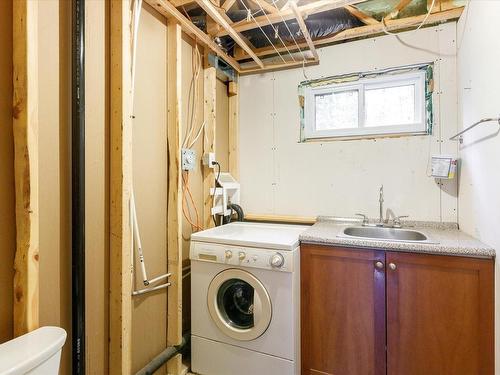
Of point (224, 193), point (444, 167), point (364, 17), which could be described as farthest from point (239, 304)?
point (364, 17)

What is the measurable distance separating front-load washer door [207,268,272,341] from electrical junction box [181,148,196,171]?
0.78 m

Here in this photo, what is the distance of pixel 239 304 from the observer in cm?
186

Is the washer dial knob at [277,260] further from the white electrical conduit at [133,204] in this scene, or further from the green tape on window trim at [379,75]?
the green tape on window trim at [379,75]

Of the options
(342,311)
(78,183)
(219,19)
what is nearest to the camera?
(78,183)

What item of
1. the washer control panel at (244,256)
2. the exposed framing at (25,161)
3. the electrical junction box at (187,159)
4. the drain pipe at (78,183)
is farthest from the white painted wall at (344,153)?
the exposed framing at (25,161)

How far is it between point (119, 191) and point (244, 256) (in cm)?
81

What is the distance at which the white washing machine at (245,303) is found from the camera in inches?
62.1

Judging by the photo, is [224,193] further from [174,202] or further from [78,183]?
[78,183]

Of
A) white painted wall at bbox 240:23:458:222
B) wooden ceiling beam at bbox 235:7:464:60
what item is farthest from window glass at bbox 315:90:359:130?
wooden ceiling beam at bbox 235:7:464:60

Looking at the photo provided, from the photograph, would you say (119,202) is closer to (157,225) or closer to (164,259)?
(157,225)

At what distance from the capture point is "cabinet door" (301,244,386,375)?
1547 mm

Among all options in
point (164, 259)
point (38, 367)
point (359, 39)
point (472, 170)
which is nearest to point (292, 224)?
point (164, 259)

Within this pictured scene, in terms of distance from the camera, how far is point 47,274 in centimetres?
112

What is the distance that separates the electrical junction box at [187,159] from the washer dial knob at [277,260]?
0.88 meters
